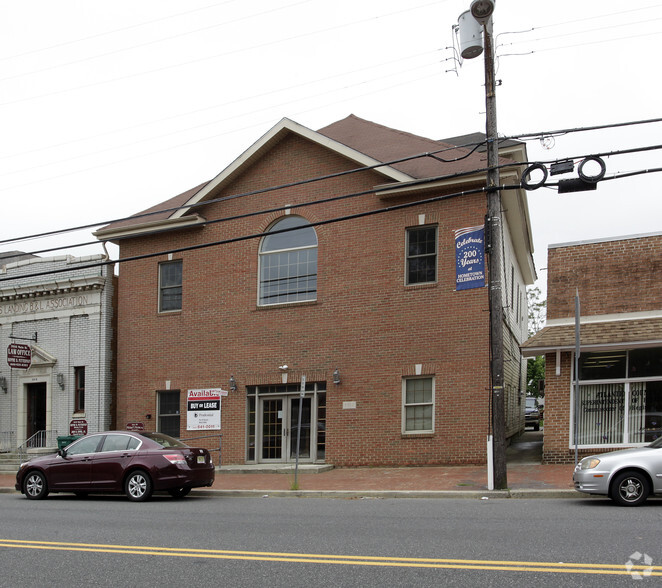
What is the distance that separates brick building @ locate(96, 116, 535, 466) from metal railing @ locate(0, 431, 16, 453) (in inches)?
193

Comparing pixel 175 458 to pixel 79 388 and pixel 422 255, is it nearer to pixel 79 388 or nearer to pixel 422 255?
pixel 422 255

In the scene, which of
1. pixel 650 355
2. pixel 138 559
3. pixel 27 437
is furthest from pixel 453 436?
pixel 27 437

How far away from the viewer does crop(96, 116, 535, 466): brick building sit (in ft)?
63.6

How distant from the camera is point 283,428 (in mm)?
21594

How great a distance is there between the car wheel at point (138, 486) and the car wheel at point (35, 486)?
2.18 meters

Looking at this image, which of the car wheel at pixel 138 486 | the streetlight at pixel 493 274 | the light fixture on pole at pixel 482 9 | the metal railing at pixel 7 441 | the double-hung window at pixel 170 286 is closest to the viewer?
the light fixture on pole at pixel 482 9

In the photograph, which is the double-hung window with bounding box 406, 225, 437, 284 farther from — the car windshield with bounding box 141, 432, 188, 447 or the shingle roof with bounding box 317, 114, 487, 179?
the car windshield with bounding box 141, 432, 188, 447

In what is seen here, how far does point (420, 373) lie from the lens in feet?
64.1

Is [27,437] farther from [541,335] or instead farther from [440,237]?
[541,335]

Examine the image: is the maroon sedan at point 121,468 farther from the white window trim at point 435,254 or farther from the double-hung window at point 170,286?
the double-hung window at point 170,286

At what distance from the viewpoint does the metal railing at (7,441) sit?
2616 cm

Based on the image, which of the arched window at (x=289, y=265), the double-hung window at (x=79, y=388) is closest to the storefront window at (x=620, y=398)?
the arched window at (x=289, y=265)

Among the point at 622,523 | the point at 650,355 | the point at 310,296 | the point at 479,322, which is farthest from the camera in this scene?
the point at 310,296

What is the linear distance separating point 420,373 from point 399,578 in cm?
1293
